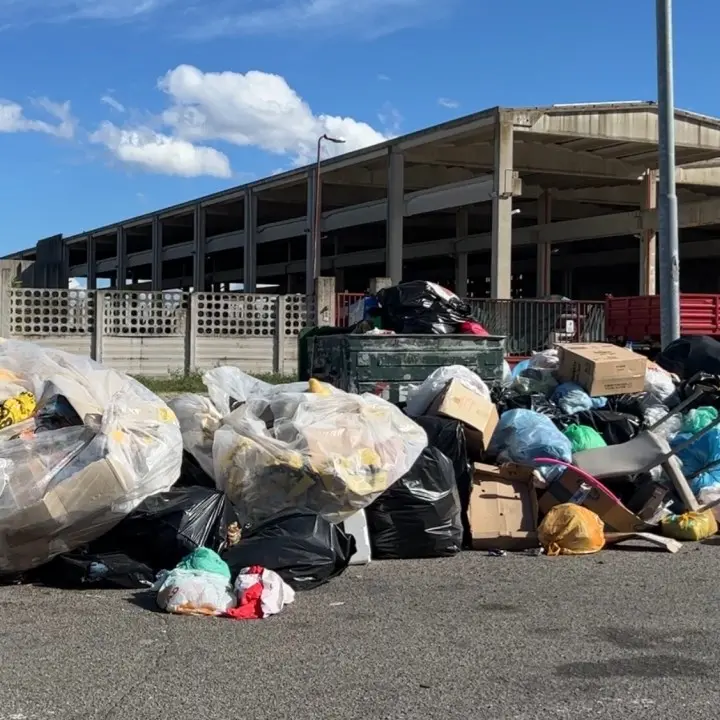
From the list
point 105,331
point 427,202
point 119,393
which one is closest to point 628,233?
point 427,202

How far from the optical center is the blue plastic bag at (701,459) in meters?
6.89

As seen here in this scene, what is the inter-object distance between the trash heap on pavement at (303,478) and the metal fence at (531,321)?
11.8m

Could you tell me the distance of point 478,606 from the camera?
4895mm

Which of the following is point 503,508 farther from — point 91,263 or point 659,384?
point 91,263

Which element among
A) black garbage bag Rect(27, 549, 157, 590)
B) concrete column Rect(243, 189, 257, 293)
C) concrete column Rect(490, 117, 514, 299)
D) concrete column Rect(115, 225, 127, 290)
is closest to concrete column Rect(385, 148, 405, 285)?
concrete column Rect(490, 117, 514, 299)

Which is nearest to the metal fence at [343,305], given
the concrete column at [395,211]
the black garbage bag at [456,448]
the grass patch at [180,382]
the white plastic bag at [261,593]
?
the grass patch at [180,382]

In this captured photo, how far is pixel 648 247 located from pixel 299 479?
75.0 ft

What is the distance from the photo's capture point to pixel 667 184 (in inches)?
439

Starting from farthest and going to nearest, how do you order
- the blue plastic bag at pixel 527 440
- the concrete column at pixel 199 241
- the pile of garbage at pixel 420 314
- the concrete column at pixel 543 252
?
the concrete column at pixel 199 241
the concrete column at pixel 543 252
the pile of garbage at pixel 420 314
the blue plastic bag at pixel 527 440

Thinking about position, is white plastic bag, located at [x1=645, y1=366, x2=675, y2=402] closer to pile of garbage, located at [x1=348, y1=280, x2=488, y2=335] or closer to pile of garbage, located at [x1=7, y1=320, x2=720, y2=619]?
pile of garbage, located at [x1=7, y1=320, x2=720, y2=619]

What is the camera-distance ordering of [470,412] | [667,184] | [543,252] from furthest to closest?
[543,252] < [667,184] < [470,412]

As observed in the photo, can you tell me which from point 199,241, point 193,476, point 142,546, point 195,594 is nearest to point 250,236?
point 199,241

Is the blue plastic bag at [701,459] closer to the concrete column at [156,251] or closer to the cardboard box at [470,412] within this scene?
the cardboard box at [470,412]

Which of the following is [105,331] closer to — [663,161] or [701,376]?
[663,161]
